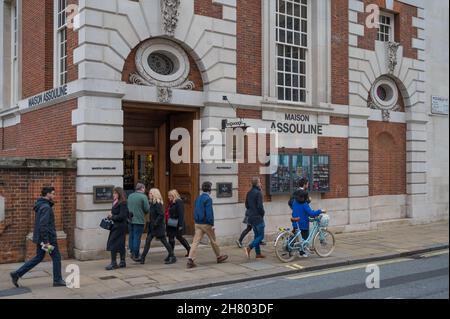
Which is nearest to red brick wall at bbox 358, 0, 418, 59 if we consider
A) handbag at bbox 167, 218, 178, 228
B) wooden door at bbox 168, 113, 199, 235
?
wooden door at bbox 168, 113, 199, 235

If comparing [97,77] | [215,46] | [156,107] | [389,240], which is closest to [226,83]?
[215,46]

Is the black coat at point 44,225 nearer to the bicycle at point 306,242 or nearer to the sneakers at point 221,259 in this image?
the sneakers at point 221,259

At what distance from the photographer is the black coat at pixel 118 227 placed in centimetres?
1027

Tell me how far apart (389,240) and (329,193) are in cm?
237

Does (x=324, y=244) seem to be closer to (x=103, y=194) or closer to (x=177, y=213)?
(x=177, y=213)

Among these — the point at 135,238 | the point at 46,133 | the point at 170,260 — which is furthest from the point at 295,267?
the point at 46,133

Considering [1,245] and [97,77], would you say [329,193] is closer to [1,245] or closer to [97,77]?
[97,77]

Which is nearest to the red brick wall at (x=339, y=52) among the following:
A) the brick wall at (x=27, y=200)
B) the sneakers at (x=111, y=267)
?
the brick wall at (x=27, y=200)

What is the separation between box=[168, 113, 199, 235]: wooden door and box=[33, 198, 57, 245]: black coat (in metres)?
5.33

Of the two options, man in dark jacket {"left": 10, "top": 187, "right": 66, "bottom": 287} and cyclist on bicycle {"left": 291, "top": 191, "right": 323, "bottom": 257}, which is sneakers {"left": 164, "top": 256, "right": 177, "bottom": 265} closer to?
man in dark jacket {"left": 10, "top": 187, "right": 66, "bottom": 287}

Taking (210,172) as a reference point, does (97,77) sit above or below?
above

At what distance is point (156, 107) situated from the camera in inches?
510

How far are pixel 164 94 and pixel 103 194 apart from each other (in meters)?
2.98

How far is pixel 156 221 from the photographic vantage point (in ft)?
35.7
